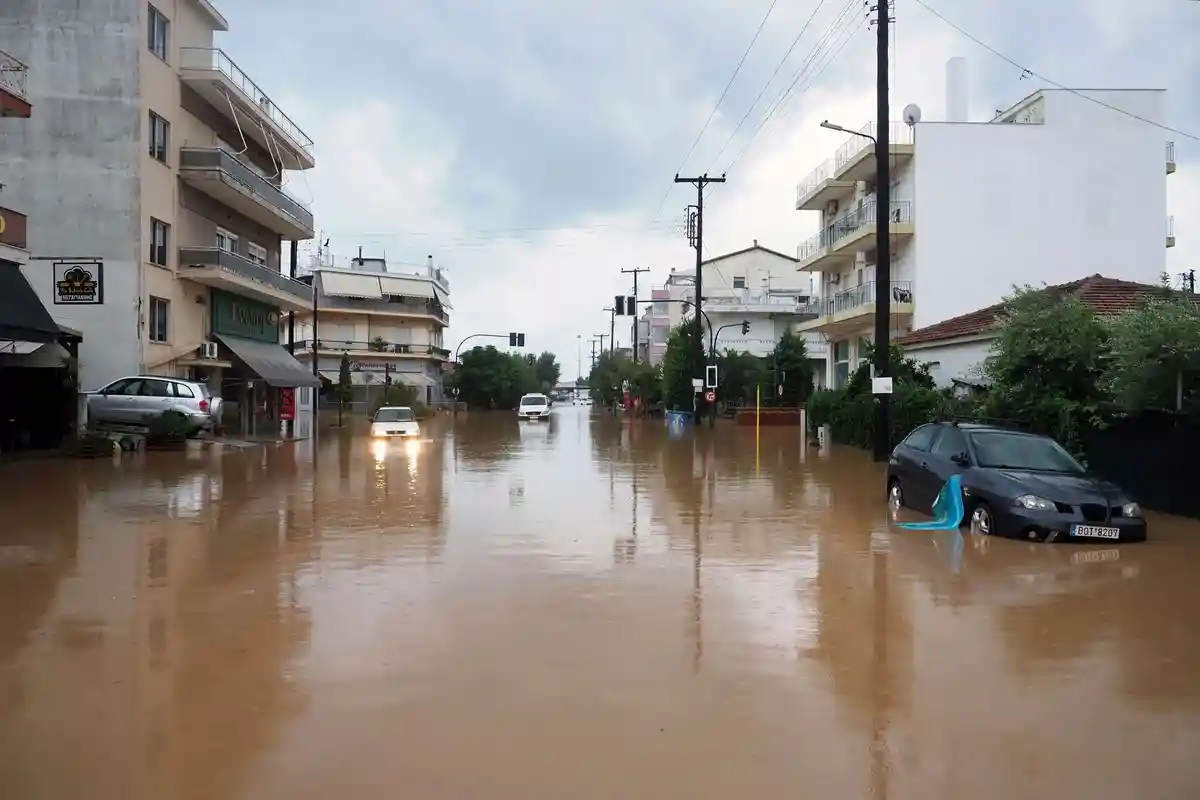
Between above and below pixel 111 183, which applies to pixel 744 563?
below

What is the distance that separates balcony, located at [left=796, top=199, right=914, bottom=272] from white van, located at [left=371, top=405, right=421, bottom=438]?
1944 centimetres

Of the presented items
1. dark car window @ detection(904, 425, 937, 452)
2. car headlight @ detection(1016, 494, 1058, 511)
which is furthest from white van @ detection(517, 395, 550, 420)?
car headlight @ detection(1016, 494, 1058, 511)

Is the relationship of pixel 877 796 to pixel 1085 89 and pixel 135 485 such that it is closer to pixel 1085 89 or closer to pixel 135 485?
pixel 135 485

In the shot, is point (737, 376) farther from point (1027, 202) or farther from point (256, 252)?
point (256, 252)

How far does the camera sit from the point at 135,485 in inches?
777

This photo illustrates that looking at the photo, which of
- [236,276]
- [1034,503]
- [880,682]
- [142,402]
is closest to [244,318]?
[236,276]

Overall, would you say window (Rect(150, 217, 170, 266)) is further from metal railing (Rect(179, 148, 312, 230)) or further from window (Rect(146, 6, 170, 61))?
window (Rect(146, 6, 170, 61))

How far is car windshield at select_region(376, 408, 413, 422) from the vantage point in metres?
41.0

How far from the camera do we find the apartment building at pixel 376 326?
87.9 metres

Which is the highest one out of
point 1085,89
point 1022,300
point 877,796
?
point 1085,89

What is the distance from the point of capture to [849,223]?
151 ft

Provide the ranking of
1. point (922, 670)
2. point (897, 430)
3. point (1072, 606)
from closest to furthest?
point (922, 670), point (1072, 606), point (897, 430)

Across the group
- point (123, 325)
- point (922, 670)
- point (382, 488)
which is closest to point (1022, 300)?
point (382, 488)

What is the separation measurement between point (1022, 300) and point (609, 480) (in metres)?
8.84
